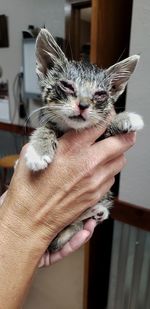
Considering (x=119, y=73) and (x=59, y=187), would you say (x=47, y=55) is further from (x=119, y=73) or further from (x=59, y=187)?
(x=59, y=187)

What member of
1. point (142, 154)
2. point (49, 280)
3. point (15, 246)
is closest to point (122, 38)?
point (142, 154)

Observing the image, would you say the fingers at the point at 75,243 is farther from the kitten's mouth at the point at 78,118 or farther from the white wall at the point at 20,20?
the white wall at the point at 20,20

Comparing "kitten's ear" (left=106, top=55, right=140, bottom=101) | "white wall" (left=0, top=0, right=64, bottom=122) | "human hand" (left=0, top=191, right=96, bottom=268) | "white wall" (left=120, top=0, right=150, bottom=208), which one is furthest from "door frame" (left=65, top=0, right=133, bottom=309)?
"human hand" (left=0, top=191, right=96, bottom=268)

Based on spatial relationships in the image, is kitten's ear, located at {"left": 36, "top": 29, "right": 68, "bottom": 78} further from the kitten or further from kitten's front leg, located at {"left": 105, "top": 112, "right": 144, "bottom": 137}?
kitten's front leg, located at {"left": 105, "top": 112, "right": 144, "bottom": 137}

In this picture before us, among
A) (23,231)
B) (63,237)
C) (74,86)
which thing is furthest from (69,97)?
(63,237)

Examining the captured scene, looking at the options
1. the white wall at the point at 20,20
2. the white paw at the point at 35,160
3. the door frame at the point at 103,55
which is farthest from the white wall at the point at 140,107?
the white wall at the point at 20,20
